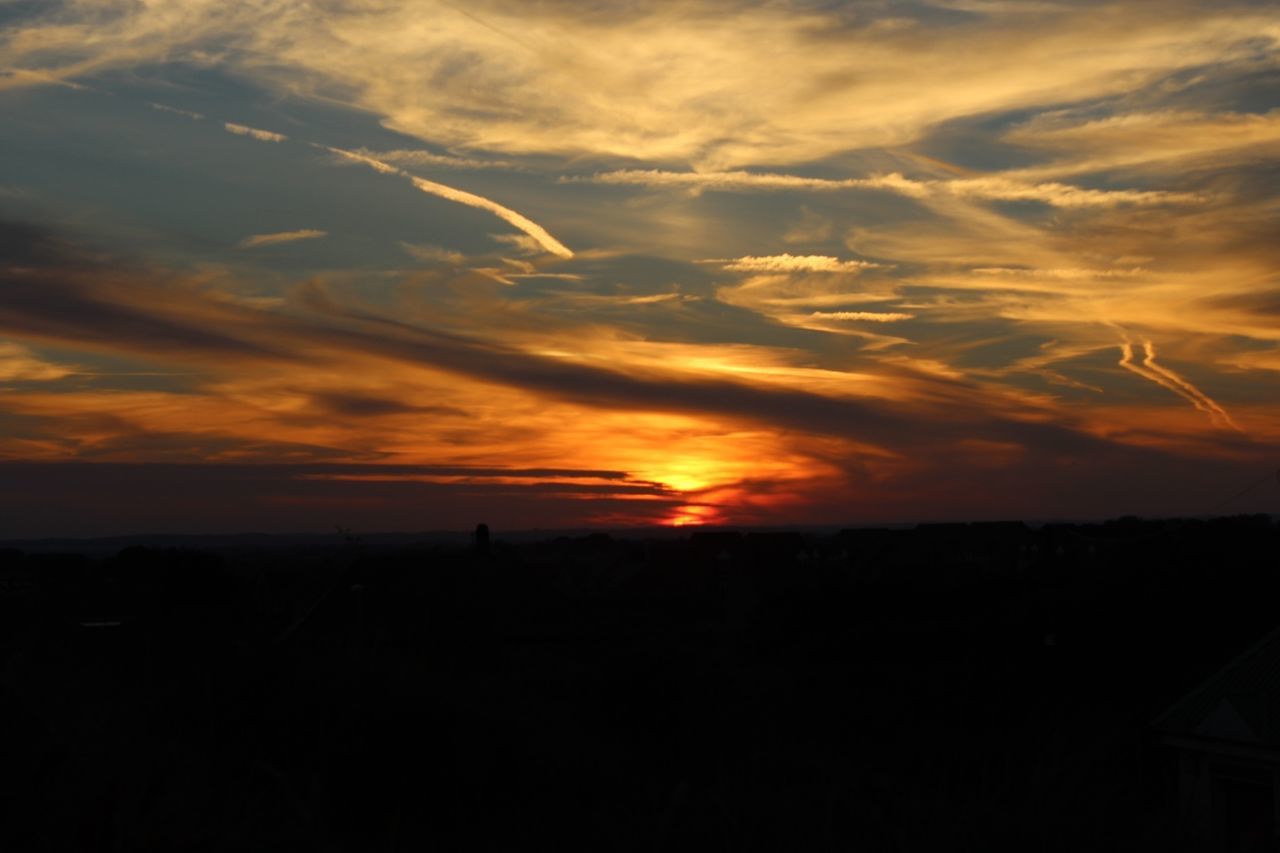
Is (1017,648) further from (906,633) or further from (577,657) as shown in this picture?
(577,657)

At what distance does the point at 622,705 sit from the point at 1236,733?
1481 centimetres

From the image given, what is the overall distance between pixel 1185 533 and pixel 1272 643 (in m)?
51.7

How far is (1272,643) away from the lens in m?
25.8

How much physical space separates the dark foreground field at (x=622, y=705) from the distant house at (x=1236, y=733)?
15 centimetres

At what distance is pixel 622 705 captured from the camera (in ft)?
106

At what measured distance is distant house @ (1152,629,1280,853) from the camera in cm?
2173

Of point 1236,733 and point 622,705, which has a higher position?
point 1236,733

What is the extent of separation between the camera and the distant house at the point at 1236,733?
21.7 metres

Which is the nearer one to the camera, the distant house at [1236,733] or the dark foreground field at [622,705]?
the dark foreground field at [622,705]

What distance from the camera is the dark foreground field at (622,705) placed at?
21.8 feet

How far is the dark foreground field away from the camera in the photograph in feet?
21.8

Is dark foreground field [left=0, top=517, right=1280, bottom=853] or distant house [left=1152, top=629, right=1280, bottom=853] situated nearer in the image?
dark foreground field [left=0, top=517, right=1280, bottom=853]

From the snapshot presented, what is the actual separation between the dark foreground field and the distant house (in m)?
0.15

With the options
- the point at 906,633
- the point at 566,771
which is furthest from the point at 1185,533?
the point at 566,771
